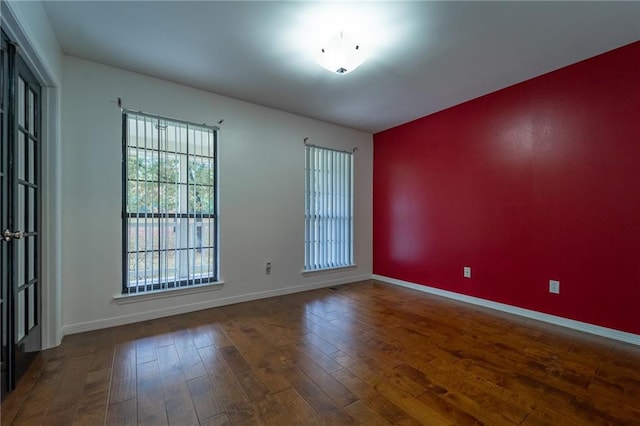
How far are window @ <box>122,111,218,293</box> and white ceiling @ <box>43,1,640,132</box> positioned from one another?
1.97 ft

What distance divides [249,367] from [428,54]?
2.95m

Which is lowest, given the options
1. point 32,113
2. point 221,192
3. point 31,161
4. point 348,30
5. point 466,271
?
point 466,271

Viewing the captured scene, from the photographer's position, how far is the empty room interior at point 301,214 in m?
1.71

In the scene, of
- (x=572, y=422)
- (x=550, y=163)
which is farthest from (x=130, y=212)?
(x=550, y=163)

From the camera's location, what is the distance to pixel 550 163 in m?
2.87

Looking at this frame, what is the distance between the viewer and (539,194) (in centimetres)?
294

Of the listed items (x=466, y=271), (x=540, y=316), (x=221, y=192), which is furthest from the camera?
(x=466, y=271)

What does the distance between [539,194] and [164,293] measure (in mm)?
4091

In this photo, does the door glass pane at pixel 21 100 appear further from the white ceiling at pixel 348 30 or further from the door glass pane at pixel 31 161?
the white ceiling at pixel 348 30

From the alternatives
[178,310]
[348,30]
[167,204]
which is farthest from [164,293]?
[348,30]

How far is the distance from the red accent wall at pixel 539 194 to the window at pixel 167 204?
9.41 ft

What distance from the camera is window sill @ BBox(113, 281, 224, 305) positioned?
9.10 feet

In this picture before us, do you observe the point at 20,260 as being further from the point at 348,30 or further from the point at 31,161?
the point at 348,30

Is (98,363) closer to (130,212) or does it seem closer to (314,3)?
(130,212)
